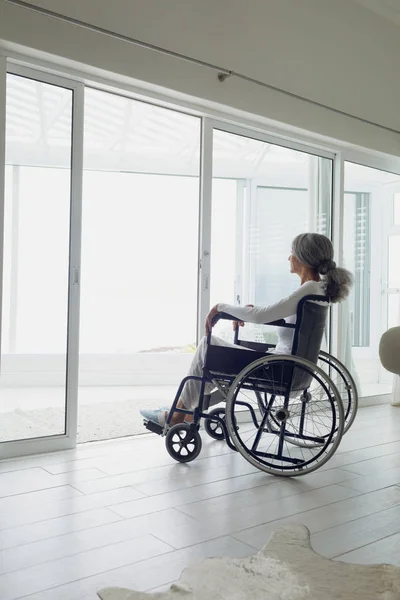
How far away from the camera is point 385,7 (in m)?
4.31

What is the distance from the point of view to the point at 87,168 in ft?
22.2

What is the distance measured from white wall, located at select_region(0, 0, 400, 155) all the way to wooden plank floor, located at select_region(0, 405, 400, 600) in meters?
1.93

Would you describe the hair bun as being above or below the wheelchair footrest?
above

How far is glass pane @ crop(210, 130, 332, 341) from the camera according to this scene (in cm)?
377

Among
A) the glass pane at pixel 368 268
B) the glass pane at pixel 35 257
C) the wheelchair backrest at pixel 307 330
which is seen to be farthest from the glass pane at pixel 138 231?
the wheelchair backrest at pixel 307 330

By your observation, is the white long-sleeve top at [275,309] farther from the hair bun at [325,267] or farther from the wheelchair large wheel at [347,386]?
the wheelchair large wheel at [347,386]

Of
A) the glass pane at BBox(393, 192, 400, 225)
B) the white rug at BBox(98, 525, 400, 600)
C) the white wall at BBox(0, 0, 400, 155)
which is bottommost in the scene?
the white rug at BBox(98, 525, 400, 600)

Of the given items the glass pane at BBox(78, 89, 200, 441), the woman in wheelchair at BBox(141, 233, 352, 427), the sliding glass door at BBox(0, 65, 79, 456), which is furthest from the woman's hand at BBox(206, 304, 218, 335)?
the glass pane at BBox(78, 89, 200, 441)

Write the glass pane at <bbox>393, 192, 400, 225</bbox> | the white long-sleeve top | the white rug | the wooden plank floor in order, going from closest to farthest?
the white rug < the wooden plank floor < the white long-sleeve top < the glass pane at <bbox>393, 192, 400, 225</bbox>

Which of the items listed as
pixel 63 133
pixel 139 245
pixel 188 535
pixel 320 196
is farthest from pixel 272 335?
pixel 139 245

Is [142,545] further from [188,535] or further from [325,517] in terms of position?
[325,517]

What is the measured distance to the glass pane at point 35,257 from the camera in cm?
284

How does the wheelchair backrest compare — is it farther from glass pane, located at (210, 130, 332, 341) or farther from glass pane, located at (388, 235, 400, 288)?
glass pane, located at (388, 235, 400, 288)

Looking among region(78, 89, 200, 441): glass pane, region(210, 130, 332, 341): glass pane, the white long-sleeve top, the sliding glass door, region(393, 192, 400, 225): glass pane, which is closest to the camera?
the white long-sleeve top
